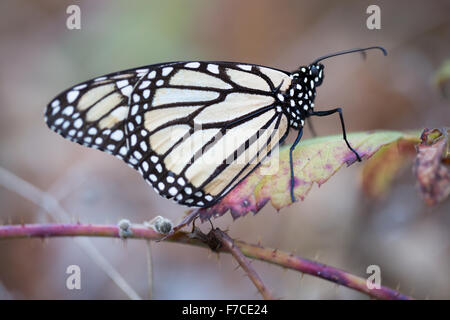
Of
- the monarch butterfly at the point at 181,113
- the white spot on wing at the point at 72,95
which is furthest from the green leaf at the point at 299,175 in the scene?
the white spot on wing at the point at 72,95

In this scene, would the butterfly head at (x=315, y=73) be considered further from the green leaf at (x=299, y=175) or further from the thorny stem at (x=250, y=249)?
the thorny stem at (x=250, y=249)

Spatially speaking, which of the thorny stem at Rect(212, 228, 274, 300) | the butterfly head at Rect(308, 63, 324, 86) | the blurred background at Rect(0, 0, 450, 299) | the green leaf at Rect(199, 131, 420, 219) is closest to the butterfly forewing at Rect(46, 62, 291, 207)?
the butterfly head at Rect(308, 63, 324, 86)

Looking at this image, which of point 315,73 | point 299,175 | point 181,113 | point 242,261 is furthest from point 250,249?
point 315,73

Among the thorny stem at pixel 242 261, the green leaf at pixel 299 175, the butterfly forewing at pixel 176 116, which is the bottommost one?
the thorny stem at pixel 242 261

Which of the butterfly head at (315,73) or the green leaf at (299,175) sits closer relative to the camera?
the green leaf at (299,175)

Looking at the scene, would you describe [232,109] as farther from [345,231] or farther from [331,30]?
[331,30]

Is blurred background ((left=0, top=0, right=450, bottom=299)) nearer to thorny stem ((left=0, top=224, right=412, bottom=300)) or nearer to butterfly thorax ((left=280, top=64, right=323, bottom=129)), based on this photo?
thorny stem ((left=0, top=224, right=412, bottom=300))

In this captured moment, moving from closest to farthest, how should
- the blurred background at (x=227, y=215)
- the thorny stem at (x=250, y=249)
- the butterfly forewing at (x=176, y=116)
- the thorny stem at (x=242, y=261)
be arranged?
1. the thorny stem at (x=242, y=261)
2. the thorny stem at (x=250, y=249)
3. the butterfly forewing at (x=176, y=116)
4. the blurred background at (x=227, y=215)

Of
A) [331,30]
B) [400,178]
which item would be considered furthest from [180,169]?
[331,30]
